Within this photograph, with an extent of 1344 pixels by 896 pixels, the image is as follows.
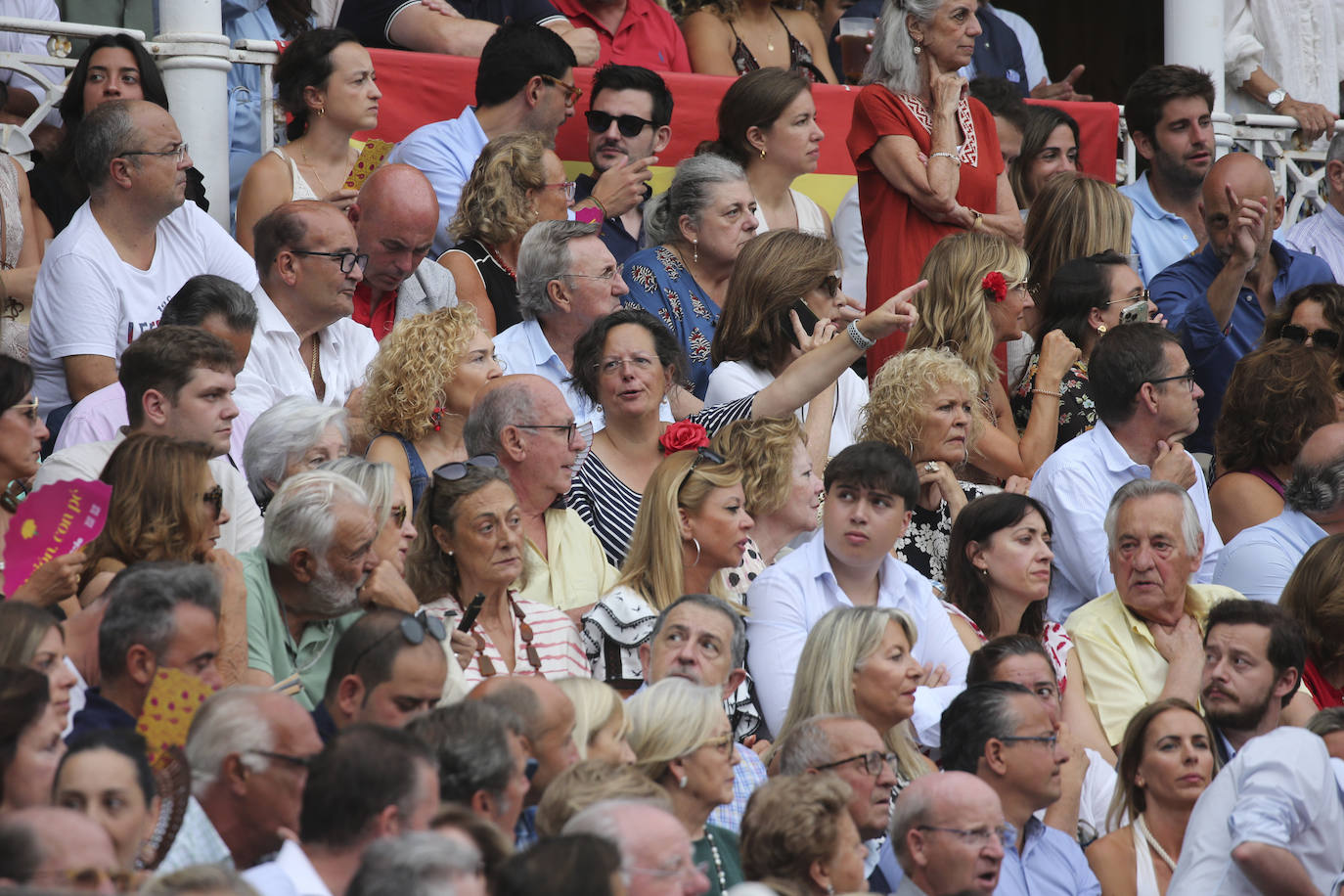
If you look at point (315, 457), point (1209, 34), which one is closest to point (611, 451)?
point (315, 457)

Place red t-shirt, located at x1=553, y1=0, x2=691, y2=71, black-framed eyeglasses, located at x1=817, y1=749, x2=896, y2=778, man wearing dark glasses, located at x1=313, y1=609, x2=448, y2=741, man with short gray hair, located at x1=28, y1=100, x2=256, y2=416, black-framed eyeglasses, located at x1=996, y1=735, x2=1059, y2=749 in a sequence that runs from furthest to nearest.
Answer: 1. red t-shirt, located at x1=553, y1=0, x2=691, y2=71
2. man with short gray hair, located at x1=28, y1=100, x2=256, y2=416
3. black-framed eyeglasses, located at x1=996, y1=735, x2=1059, y2=749
4. black-framed eyeglasses, located at x1=817, y1=749, x2=896, y2=778
5. man wearing dark glasses, located at x1=313, y1=609, x2=448, y2=741

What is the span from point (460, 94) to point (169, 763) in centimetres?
516

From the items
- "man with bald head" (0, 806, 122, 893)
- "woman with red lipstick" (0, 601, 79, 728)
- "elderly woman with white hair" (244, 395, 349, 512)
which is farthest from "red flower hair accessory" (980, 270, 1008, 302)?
"man with bald head" (0, 806, 122, 893)

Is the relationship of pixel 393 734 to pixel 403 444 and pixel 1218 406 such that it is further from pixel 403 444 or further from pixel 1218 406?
pixel 1218 406

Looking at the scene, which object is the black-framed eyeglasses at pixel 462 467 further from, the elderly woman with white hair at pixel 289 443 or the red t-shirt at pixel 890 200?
the red t-shirt at pixel 890 200

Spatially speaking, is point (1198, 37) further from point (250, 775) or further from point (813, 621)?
point (250, 775)

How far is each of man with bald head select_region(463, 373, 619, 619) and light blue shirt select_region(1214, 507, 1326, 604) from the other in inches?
87.5

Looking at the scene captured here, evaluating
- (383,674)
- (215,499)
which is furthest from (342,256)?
(383,674)

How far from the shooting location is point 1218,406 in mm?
8680

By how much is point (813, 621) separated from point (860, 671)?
0.52 m

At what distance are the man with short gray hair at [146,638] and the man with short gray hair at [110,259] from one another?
213 centimetres

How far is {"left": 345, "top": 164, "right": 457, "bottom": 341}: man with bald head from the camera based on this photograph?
23.3 ft

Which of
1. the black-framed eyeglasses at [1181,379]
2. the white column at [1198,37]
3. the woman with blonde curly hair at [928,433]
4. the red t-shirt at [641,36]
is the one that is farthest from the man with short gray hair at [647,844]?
the white column at [1198,37]

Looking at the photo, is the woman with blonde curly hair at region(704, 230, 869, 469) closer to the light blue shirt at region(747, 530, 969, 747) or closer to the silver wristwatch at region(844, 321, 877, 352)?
the silver wristwatch at region(844, 321, 877, 352)
